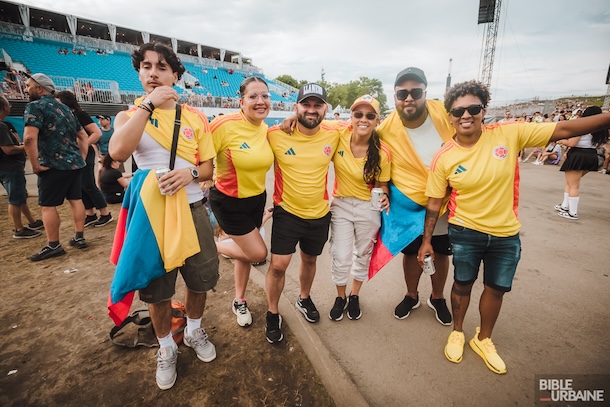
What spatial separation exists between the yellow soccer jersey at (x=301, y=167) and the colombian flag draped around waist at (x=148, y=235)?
2.98 feet

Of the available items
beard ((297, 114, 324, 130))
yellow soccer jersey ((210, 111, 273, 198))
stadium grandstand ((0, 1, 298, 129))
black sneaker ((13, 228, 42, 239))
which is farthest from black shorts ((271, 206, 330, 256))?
stadium grandstand ((0, 1, 298, 129))

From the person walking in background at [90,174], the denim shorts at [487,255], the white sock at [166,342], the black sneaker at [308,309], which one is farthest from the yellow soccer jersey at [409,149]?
the person walking in background at [90,174]

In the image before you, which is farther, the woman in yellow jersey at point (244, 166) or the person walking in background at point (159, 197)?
the woman in yellow jersey at point (244, 166)

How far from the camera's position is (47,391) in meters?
1.89

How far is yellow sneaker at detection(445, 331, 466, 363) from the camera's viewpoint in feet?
7.29

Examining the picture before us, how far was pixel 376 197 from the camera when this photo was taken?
243 centimetres

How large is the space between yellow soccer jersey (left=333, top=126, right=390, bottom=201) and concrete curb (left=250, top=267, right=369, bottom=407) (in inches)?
50.5

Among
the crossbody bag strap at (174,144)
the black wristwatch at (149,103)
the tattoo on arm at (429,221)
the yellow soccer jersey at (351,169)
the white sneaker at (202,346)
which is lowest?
the white sneaker at (202,346)

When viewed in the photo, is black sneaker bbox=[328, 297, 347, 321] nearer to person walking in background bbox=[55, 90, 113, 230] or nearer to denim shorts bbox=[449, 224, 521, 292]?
denim shorts bbox=[449, 224, 521, 292]

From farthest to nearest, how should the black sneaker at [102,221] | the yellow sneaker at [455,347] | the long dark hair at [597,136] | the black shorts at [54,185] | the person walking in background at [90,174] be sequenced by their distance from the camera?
1. the black sneaker at [102,221]
2. the person walking in background at [90,174]
3. the long dark hair at [597,136]
4. the black shorts at [54,185]
5. the yellow sneaker at [455,347]

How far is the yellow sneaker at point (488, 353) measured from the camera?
6.95 ft

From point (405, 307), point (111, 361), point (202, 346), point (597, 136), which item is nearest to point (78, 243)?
point (111, 361)

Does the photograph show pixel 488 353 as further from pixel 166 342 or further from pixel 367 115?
pixel 166 342

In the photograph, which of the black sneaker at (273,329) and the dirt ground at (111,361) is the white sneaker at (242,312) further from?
the black sneaker at (273,329)
